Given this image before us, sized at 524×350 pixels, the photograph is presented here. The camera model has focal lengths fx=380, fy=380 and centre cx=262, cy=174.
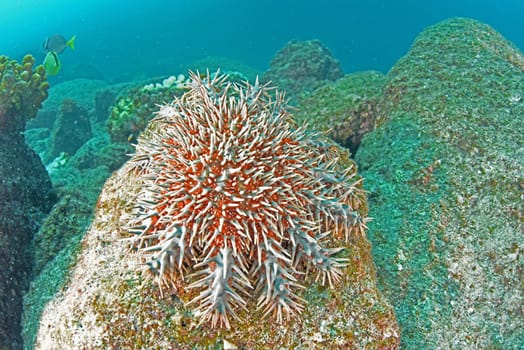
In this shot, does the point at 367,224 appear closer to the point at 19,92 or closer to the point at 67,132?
the point at 19,92

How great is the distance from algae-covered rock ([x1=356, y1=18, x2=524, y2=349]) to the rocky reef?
143 inches

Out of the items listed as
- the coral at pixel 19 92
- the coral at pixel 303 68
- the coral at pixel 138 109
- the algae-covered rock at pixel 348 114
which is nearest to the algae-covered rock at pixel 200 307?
the coral at pixel 19 92

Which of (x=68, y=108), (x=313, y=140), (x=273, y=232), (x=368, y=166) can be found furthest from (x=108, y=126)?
(x=273, y=232)

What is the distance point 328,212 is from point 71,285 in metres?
2.29

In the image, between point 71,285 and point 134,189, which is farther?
point 134,189

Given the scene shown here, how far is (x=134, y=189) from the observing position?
3.61m

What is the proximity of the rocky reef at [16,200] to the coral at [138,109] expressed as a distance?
3584mm

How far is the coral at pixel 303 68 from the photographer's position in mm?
14703

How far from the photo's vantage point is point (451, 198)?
468cm

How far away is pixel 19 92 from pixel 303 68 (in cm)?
1101

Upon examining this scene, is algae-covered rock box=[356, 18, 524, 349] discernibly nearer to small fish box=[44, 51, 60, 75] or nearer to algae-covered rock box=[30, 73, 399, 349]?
algae-covered rock box=[30, 73, 399, 349]

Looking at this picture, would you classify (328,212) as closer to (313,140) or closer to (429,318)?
(313,140)

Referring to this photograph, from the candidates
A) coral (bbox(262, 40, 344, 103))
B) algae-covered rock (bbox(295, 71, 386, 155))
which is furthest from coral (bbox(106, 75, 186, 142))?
coral (bbox(262, 40, 344, 103))

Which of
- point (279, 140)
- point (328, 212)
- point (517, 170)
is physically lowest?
point (328, 212)
